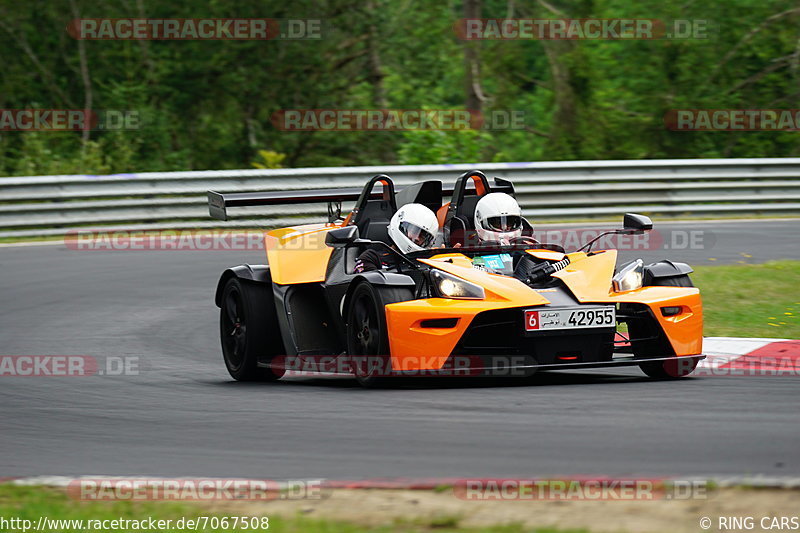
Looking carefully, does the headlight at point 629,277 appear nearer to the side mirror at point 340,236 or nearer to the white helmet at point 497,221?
the white helmet at point 497,221

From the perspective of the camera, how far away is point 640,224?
9703 mm

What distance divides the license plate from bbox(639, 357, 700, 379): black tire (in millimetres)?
579

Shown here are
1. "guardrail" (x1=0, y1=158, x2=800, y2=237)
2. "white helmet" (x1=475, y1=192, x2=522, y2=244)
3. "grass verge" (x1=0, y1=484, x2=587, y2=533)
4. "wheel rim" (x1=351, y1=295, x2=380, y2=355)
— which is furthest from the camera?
"guardrail" (x1=0, y1=158, x2=800, y2=237)

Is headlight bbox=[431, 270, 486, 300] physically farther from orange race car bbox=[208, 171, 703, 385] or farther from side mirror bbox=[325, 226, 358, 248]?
side mirror bbox=[325, 226, 358, 248]

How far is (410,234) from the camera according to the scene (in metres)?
9.73

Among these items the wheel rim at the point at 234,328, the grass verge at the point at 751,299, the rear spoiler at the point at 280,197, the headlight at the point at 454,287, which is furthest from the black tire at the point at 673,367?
the wheel rim at the point at 234,328

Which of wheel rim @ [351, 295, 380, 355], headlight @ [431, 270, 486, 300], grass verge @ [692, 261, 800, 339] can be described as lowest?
grass verge @ [692, 261, 800, 339]

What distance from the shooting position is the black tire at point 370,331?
8805 mm

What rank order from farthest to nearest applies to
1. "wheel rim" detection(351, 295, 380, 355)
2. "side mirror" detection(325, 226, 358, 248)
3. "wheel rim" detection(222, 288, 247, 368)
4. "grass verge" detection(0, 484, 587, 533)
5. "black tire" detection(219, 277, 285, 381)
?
1. "wheel rim" detection(222, 288, 247, 368)
2. "black tire" detection(219, 277, 285, 381)
3. "side mirror" detection(325, 226, 358, 248)
4. "wheel rim" detection(351, 295, 380, 355)
5. "grass verge" detection(0, 484, 587, 533)

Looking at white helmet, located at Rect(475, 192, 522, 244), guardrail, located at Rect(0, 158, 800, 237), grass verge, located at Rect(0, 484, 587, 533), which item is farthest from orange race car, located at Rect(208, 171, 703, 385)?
guardrail, located at Rect(0, 158, 800, 237)

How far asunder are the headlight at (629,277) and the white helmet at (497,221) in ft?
3.16

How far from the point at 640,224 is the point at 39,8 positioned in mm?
21988

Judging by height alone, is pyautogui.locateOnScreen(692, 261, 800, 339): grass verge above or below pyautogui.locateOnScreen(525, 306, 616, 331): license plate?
below

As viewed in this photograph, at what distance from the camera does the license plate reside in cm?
859
